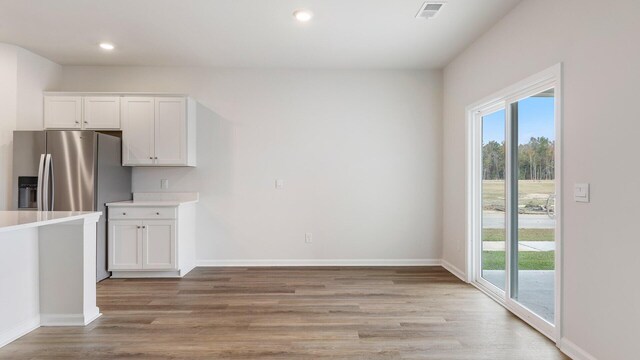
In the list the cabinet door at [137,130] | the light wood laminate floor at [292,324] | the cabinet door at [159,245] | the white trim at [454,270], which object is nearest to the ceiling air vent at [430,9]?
the light wood laminate floor at [292,324]

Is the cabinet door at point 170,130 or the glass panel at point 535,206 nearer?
the glass panel at point 535,206

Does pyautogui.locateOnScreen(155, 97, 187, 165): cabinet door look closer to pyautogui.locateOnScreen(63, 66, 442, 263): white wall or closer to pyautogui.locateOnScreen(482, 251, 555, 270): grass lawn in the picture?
pyautogui.locateOnScreen(63, 66, 442, 263): white wall

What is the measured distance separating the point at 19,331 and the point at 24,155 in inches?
90.1

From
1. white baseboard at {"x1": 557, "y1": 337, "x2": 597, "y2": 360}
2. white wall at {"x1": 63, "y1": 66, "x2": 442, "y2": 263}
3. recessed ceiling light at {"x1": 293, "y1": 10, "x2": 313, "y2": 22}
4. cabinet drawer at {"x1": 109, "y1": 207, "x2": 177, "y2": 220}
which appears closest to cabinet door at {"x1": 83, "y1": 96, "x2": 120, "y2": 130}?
white wall at {"x1": 63, "y1": 66, "x2": 442, "y2": 263}

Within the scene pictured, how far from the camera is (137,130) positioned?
4559 millimetres

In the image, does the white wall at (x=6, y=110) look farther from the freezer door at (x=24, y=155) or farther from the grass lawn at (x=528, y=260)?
the grass lawn at (x=528, y=260)

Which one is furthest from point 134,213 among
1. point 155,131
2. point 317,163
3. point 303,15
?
point 303,15

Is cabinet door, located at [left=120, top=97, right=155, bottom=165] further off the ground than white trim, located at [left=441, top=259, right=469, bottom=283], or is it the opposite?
cabinet door, located at [left=120, top=97, right=155, bottom=165]

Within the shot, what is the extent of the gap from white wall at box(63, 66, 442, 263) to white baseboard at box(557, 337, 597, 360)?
2.46 metres

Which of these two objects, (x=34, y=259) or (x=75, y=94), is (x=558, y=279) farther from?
(x=75, y=94)

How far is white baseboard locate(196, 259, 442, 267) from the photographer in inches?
194

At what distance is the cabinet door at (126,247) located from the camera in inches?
170

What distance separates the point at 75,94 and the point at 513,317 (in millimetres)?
5620

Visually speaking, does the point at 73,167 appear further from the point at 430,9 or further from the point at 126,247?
the point at 430,9
